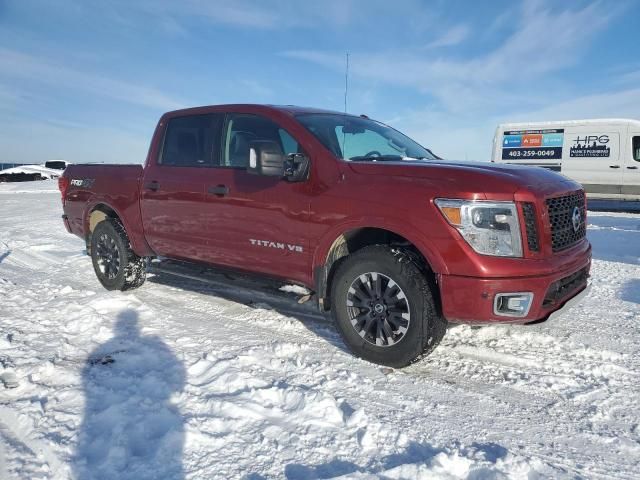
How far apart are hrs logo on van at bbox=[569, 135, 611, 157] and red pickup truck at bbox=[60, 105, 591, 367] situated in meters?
11.4

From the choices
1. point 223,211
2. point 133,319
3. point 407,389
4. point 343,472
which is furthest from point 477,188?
point 133,319

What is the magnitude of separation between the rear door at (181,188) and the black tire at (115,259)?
0.48 m

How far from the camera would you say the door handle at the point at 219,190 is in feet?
13.0

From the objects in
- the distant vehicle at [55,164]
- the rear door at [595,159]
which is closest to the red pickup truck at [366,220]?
the rear door at [595,159]

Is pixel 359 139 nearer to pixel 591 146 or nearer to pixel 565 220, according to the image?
pixel 565 220

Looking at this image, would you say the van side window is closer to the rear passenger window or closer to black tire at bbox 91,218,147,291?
the rear passenger window

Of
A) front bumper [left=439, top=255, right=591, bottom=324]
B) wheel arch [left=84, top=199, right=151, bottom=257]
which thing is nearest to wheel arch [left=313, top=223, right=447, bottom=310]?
front bumper [left=439, top=255, right=591, bottom=324]

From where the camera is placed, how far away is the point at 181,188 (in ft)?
14.2

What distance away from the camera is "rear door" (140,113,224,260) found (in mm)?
4242

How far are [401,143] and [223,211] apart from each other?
1764 millimetres

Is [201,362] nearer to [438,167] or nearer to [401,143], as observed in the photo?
[438,167]

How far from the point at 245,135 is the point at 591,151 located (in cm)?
1293

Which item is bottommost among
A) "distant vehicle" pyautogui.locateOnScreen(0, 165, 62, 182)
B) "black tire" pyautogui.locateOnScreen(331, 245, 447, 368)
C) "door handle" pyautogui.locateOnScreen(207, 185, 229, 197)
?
"black tire" pyautogui.locateOnScreen(331, 245, 447, 368)

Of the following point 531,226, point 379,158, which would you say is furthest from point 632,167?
point 531,226
